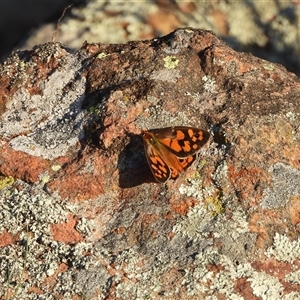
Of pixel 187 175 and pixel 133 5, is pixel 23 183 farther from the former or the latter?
pixel 133 5

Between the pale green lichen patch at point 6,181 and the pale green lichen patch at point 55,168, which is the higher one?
the pale green lichen patch at point 6,181

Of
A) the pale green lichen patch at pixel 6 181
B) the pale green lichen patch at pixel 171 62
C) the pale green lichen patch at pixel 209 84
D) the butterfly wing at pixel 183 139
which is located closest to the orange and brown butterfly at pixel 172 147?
the butterfly wing at pixel 183 139

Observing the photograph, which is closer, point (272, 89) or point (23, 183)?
point (23, 183)

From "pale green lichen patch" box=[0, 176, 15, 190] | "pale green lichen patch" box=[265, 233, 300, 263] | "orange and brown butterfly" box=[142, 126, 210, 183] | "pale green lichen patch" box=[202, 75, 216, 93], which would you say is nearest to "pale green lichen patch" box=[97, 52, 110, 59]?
"pale green lichen patch" box=[202, 75, 216, 93]

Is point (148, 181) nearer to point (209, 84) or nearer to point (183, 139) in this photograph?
point (183, 139)

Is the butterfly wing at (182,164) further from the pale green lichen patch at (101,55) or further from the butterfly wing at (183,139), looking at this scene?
the pale green lichen patch at (101,55)

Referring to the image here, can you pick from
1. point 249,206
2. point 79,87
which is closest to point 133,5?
point 79,87

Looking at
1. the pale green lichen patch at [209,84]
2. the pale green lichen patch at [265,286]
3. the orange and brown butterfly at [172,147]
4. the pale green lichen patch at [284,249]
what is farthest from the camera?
the pale green lichen patch at [209,84]
